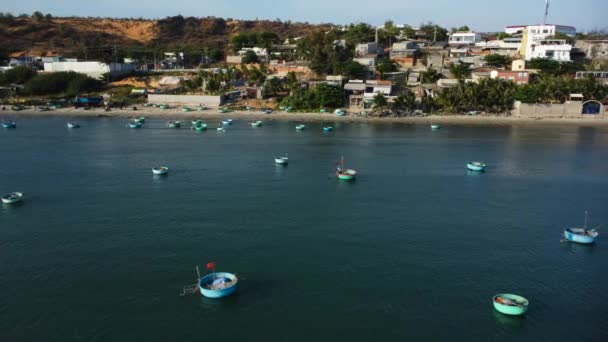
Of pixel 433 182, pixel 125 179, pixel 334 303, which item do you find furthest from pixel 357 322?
pixel 125 179

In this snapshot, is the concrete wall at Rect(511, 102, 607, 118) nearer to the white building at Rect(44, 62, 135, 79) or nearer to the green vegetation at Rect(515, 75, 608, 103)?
the green vegetation at Rect(515, 75, 608, 103)

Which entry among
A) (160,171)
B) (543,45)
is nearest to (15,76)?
(160,171)

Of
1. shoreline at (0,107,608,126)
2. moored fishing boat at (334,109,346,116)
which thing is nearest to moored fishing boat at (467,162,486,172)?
shoreline at (0,107,608,126)

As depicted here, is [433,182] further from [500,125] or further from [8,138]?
[8,138]

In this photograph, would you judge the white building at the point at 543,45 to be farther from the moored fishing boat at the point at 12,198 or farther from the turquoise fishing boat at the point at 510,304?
the moored fishing boat at the point at 12,198

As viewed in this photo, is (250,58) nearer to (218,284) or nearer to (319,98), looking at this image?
(319,98)

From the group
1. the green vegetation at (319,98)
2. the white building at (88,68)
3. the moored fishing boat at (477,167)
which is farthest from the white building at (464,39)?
the moored fishing boat at (477,167)
